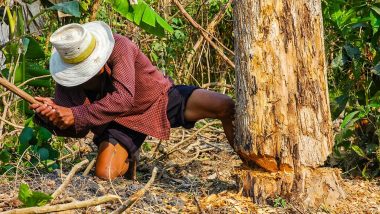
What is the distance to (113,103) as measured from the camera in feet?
14.1

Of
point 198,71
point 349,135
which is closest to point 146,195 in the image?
point 349,135

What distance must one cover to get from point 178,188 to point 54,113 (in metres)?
0.85

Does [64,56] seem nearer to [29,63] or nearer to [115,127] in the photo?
[115,127]

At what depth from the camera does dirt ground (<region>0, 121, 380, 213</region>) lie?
3850mm

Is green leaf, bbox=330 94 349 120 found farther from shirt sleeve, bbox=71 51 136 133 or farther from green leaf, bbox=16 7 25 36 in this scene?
green leaf, bbox=16 7 25 36

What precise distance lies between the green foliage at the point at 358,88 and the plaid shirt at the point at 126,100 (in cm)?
111

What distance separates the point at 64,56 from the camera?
428cm

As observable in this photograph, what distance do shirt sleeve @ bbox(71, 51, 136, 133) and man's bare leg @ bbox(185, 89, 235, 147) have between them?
506 millimetres

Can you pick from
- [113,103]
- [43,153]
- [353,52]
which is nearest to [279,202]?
[113,103]

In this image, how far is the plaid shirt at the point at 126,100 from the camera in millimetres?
4289

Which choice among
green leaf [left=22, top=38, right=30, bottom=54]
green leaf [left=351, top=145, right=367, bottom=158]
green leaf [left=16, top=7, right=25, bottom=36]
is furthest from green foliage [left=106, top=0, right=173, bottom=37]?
green leaf [left=351, top=145, right=367, bottom=158]

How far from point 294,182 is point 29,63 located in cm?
257

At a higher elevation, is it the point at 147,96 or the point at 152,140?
the point at 147,96

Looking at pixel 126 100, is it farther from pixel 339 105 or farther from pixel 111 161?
pixel 339 105
